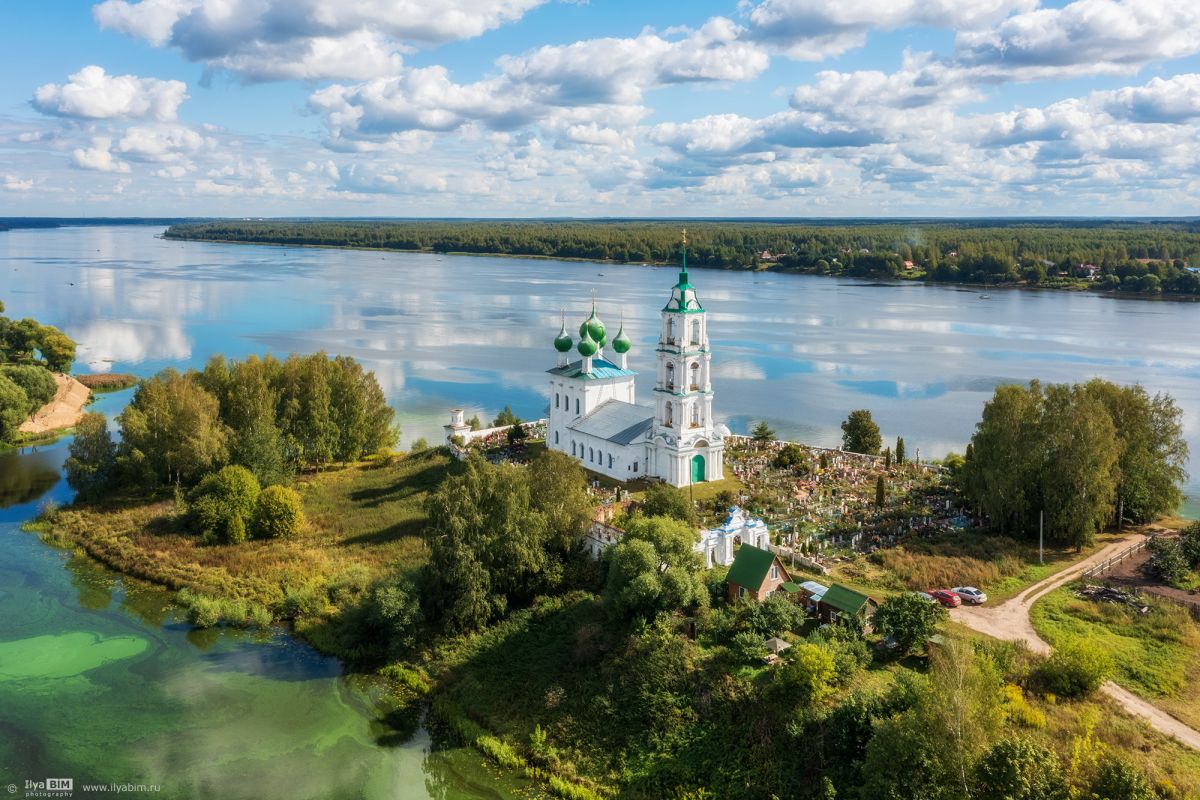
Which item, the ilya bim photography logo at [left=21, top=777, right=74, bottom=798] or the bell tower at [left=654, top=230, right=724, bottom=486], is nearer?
the ilya bim photography logo at [left=21, top=777, right=74, bottom=798]

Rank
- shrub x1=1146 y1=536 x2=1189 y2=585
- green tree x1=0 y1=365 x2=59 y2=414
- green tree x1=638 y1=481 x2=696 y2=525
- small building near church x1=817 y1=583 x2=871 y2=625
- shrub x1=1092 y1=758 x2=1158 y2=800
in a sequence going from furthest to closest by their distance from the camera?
green tree x1=0 y1=365 x2=59 y2=414, green tree x1=638 y1=481 x2=696 y2=525, shrub x1=1146 y1=536 x2=1189 y2=585, small building near church x1=817 y1=583 x2=871 y2=625, shrub x1=1092 y1=758 x2=1158 y2=800

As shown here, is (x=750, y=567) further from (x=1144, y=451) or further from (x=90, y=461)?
(x=90, y=461)

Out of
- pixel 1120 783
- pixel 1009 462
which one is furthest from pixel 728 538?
pixel 1120 783

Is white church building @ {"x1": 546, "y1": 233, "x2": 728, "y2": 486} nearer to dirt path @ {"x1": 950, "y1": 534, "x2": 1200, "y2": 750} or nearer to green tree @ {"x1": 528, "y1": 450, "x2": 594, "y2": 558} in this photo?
green tree @ {"x1": 528, "y1": 450, "x2": 594, "y2": 558}

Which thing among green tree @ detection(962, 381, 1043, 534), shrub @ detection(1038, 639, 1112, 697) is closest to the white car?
shrub @ detection(1038, 639, 1112, 697)

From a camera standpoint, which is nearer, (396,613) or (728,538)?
(396,613)

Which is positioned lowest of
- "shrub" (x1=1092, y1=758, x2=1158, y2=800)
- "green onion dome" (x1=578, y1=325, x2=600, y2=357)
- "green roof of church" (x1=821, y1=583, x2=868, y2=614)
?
"shrub" (x1=1092, y1=758, x2=1158, y2=800)
